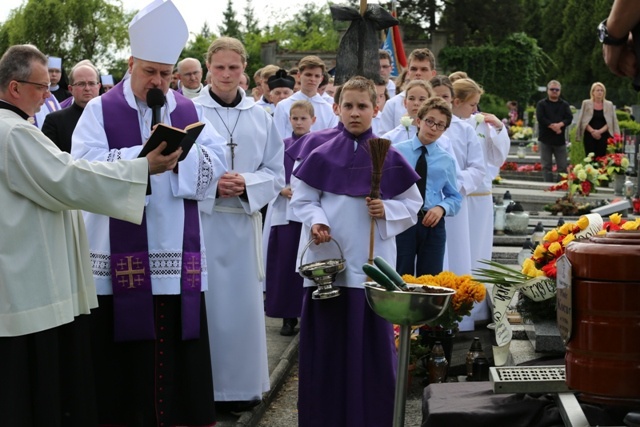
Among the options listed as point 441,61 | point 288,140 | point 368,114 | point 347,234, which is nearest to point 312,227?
point 347,234

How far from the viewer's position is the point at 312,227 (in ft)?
19.1

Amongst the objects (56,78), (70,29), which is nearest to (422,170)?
(56,78)

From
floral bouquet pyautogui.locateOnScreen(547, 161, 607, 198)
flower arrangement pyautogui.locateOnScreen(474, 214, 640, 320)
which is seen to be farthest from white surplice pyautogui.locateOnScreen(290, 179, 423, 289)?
floral bouquet pyautogui.locateOnScreen(547, 161, 607, 198)

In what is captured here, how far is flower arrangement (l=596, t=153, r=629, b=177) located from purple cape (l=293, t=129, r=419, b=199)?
1208 centimetres

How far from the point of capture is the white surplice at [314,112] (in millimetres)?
10266

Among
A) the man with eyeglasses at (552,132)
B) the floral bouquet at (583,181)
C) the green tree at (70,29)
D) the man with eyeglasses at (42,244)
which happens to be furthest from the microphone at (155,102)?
the green tree at (70,29)

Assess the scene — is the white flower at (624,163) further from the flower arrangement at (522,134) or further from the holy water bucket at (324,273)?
the flower arrangement at (522,134)

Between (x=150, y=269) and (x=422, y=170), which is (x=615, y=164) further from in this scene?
(x=150, y=269)

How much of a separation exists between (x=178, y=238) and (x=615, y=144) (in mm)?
15937

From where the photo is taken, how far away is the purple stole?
5.57 metres

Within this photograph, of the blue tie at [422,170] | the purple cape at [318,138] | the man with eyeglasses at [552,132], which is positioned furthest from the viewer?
the man with eyeglasses at [552,132]

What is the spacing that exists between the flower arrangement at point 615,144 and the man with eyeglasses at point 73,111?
44.7 ft

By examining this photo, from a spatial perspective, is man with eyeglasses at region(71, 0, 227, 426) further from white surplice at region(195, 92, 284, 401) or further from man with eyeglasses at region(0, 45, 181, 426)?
white surplice at region(195, 92, 284, 401)

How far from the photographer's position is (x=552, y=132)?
21078 millimetres
